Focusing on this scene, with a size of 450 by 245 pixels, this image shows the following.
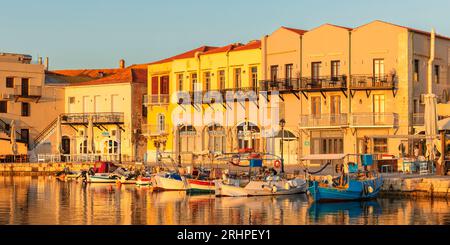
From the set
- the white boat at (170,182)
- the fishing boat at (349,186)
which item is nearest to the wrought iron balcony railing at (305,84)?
the white boat at (170,182)

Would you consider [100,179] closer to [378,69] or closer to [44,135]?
[44,135]

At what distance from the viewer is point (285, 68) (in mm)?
59406

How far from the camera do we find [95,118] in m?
71.4

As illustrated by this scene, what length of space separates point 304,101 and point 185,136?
36.7 feet

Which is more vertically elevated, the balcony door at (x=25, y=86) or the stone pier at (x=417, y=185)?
the balcony door at (x=25, y=86)

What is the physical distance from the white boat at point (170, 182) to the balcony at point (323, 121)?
13.1 metres

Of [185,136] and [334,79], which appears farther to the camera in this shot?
[185,136]

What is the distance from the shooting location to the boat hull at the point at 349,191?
3769 cm

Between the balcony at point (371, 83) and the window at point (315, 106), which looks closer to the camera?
the balcony at point (371, 83)

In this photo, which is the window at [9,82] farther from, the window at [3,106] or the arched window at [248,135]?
the arched window at [248,135]

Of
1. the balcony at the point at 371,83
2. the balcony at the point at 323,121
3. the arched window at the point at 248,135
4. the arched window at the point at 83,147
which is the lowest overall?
the arched window at the point at 83,147
